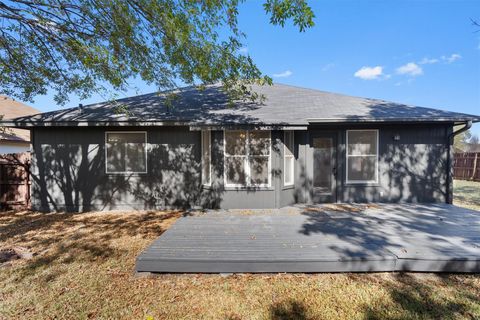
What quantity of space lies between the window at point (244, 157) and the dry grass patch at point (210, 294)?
11.3 ft

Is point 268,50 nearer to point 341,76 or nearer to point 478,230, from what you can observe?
point 478,230

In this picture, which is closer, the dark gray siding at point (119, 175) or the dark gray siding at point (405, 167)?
the dark gray siding at point (119, 175)

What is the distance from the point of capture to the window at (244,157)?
666 centimetres

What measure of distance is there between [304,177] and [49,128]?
7759mm

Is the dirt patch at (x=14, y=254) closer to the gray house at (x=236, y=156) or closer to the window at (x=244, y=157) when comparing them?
the gray house at (x=236, y=156)

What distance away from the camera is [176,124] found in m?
6.57

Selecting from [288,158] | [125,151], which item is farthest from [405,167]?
[125,151]

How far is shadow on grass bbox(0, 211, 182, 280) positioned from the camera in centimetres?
389

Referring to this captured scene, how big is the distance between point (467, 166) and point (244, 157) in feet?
54.7

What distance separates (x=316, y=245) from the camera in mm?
3666

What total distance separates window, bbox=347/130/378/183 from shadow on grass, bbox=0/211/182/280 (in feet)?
18.1

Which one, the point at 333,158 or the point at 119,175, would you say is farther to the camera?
the point at 333,158

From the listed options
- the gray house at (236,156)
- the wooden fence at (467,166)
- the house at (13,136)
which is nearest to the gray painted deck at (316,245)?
the gray house at (236,156)

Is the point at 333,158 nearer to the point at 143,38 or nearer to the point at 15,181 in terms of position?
the point at 143,38
